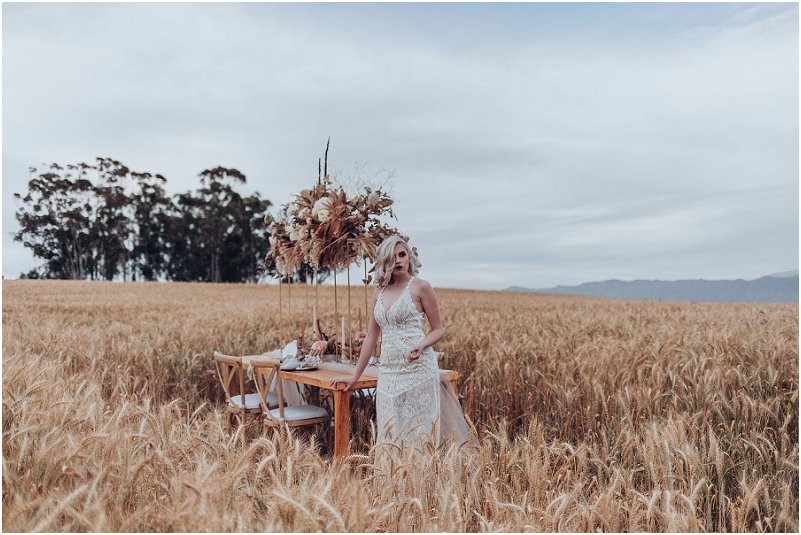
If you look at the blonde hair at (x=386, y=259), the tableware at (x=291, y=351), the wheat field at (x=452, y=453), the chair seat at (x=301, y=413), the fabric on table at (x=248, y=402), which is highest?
the blonde hair at (x=386, y=259)

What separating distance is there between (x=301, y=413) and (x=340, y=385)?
845 millimetres

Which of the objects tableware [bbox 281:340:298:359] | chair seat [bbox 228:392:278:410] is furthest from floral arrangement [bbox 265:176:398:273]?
chair seat [bbox 228:392:278:410]

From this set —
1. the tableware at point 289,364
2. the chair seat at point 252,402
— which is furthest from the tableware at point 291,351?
the chair seat at point 252,402

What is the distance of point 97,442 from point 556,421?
3.67 meters

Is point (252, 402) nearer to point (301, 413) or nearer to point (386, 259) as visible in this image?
point (301, 413)

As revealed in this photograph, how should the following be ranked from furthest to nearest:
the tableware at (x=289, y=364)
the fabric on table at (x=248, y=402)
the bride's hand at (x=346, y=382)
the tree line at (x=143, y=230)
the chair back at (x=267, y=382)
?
Answer: the tree line at (x=143, y=230) → the fabric on table at (x=248, y=402) → the tableware at (x=289, y=364) → the chair back at (x=267, y=382) → the bride's hand at (x=346, y=382)

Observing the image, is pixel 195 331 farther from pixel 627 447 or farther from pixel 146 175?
pixel 146 175

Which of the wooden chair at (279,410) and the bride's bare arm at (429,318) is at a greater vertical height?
the bride's bare arm at (429,318)

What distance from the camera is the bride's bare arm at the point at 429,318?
156 inches

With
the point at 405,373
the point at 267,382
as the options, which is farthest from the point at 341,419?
the point at 267,382

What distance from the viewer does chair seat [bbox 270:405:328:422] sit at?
4.75 metres

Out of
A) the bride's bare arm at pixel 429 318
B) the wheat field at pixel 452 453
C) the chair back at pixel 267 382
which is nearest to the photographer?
the wheat field at pixel 452 453

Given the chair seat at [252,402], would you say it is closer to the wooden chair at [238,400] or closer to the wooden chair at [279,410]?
the wooden chair at [238,400]

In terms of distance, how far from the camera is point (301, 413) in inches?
192
